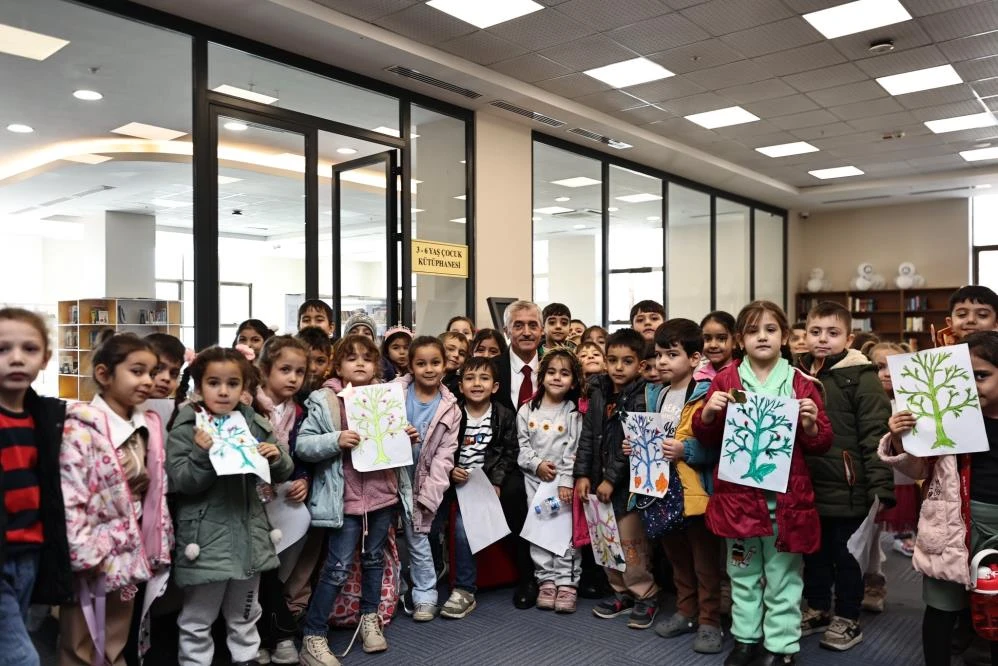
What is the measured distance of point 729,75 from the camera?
6.18 metres

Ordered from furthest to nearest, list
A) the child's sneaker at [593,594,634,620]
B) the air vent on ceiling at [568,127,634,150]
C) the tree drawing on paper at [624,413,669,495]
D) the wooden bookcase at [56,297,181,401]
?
the wooden bookcase at [56,297,181,401], the air vent on ceiling at [568,127,634,150], the child's sneaker at [593,594,634,620], the tree drawing on paper at [624,413,669,495]

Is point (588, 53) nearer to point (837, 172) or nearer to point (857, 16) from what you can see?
point (857, 16)

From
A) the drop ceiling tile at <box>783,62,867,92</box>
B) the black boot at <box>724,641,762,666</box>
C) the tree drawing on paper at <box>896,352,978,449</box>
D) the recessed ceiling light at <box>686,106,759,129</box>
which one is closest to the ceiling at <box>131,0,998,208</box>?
the drop ceiling tile at <box>783,62,867,92</box>

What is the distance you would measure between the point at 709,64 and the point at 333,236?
3369 millimetres

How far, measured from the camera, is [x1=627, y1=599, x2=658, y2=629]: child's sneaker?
318cm

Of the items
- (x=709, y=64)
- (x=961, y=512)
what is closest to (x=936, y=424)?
(x=961, y=512)

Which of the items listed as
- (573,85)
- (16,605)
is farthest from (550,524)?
(573,85)

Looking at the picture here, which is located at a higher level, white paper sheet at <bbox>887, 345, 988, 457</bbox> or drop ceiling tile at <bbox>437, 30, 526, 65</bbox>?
drop ceiling tile at <bbox>437, 30, 526, 65</bbox>

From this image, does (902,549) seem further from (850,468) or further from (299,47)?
(299,47)

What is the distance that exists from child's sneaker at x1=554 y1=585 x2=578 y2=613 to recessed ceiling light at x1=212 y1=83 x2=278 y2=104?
389 cm

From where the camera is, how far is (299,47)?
5191 mm

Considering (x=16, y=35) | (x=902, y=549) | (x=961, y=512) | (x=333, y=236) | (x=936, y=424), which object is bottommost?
(x=902, y=549)

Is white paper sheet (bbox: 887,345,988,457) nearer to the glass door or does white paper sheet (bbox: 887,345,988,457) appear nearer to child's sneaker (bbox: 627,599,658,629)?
child's sneaker (bbox: 627,599,658,629)

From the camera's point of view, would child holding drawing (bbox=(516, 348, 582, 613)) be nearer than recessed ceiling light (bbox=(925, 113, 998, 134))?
Yes
